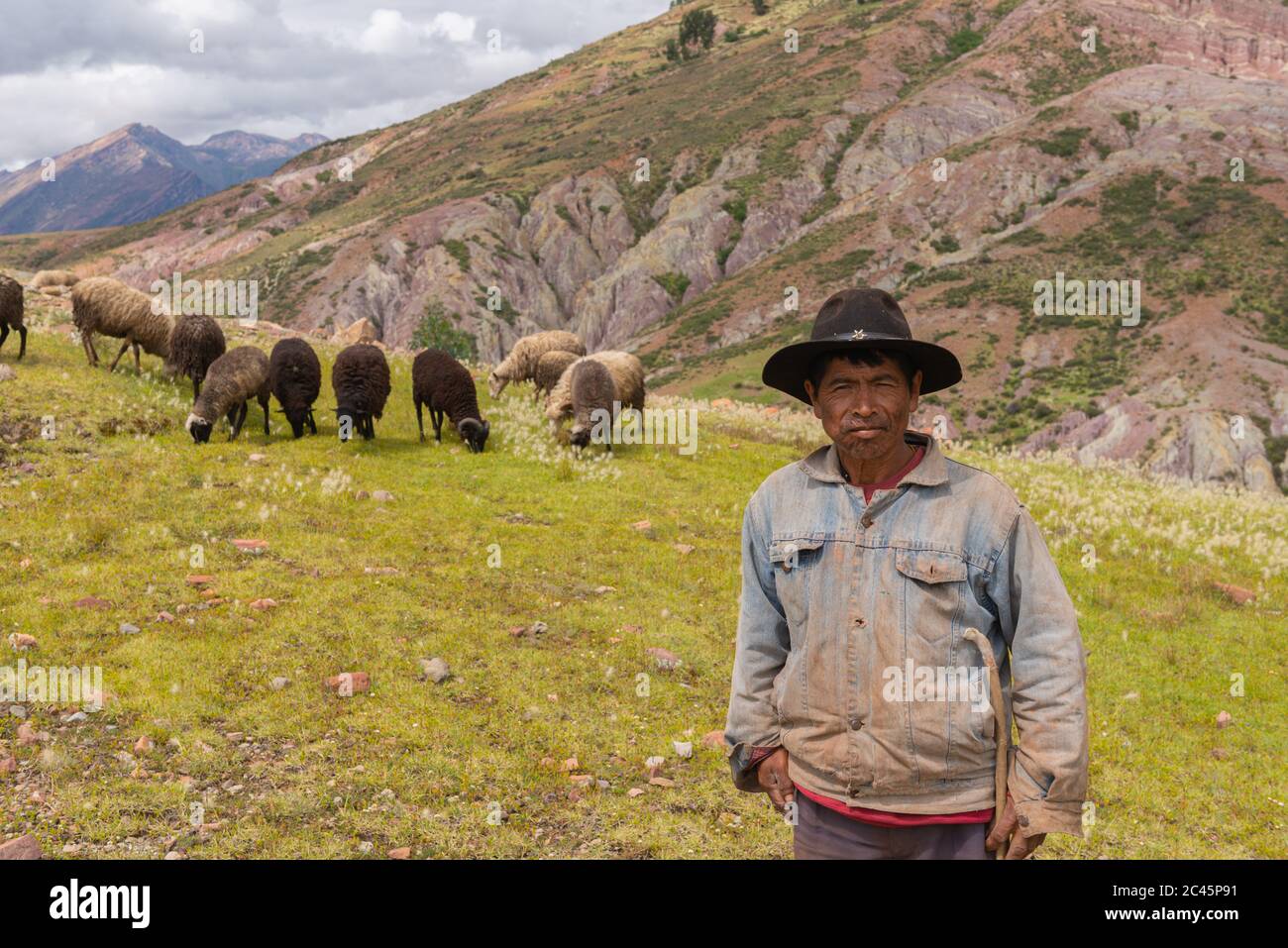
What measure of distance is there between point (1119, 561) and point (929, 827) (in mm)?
14391

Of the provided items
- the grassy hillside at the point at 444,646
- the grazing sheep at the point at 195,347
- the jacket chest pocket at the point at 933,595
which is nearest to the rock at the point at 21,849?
the grassy hillside at the point at 444,646

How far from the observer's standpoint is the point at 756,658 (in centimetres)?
395

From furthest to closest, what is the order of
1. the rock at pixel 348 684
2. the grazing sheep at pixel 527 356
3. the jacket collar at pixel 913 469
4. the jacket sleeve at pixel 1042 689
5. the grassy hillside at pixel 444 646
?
the grazing sheep at pixel 527 356 < the rock at pixel 348 684 < the grassy hillside at pixel 444 646 < the jacket collar at pixel 913 469 < the jacket sleeve at pixel 1042 689

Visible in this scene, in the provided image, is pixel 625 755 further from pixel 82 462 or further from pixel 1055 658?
pixel 82 462

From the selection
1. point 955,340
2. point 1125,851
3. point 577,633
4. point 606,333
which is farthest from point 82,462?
point 606,333

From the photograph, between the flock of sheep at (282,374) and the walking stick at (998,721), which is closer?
the walking stick at (998,721)

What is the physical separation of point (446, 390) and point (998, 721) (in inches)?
739

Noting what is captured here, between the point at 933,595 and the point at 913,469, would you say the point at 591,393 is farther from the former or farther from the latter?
the point at 933,595

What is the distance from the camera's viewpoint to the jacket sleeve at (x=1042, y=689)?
3.19 metres

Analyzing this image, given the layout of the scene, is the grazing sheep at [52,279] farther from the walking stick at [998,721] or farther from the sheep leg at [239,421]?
the walking stick at [998,721]

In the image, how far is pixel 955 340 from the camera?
7300cm

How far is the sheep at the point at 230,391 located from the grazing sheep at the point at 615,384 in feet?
24.1

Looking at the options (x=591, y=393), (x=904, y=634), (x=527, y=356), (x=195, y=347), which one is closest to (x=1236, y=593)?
(x=904, y=634)

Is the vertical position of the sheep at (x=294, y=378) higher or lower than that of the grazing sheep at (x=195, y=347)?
lower
